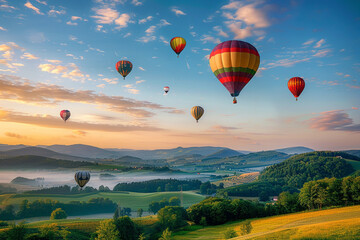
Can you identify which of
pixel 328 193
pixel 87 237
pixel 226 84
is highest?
pixel 226 84

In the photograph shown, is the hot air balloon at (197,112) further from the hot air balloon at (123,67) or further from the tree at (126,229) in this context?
the tree at (126,229)

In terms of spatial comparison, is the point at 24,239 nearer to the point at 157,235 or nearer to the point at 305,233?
the point at 157,235

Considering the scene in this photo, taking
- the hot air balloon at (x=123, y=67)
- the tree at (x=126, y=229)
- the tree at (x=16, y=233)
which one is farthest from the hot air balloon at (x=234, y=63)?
the tree at (x=16, y=233)

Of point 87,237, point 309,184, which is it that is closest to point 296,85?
point 309,184

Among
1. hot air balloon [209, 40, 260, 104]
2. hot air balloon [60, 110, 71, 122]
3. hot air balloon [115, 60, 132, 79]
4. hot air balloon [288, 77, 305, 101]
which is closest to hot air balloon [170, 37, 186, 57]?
hot air balloon [115, 60, 132, 79]

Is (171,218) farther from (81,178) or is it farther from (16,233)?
(16,233)

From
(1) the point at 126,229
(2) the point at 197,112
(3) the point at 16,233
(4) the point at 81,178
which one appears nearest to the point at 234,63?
(1) the point at 126,229
